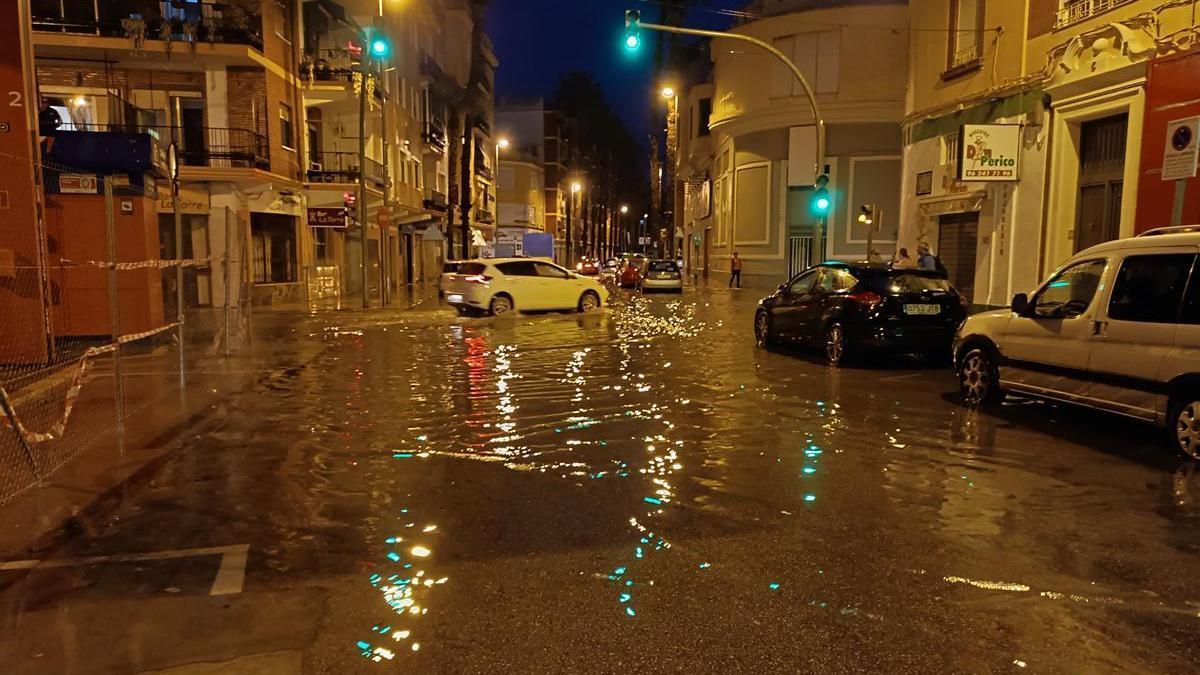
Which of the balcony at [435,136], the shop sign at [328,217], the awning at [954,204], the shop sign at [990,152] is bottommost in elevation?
the shop sign at [328,217]

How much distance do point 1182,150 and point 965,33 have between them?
8990 mm

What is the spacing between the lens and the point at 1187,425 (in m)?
6.65

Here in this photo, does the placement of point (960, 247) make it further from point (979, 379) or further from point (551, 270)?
point (979, 379)

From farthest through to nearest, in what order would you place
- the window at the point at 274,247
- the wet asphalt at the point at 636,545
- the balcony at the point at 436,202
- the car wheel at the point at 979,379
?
the balcony at the point at 436,202 < the window at the point at 274,247 < the car wheel at the point at 979,379 < the wet asphalt at the point at 636,545

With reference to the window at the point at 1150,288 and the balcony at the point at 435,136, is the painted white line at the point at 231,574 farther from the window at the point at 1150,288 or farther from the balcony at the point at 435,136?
the balcony at the point at 435,136

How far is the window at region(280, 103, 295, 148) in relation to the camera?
86.3ft

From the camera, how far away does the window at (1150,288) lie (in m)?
6.85

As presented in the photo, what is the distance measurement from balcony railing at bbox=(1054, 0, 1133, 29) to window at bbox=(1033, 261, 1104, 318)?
8.51 metres

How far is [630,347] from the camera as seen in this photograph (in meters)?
14.8

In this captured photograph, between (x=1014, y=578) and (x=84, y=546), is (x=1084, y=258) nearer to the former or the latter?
(x=1014, y=578)

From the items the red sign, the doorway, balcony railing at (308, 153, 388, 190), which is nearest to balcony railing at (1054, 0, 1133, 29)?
the doorway

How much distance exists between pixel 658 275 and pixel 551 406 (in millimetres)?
24680

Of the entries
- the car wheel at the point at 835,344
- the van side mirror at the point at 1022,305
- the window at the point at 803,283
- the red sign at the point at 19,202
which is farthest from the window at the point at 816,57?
the red sign at the point at 19,202

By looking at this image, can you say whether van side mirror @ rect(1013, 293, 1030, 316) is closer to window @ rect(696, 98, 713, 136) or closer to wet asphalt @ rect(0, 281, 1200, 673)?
wet asphalt @ rect(0, 281, 1200, 673)
